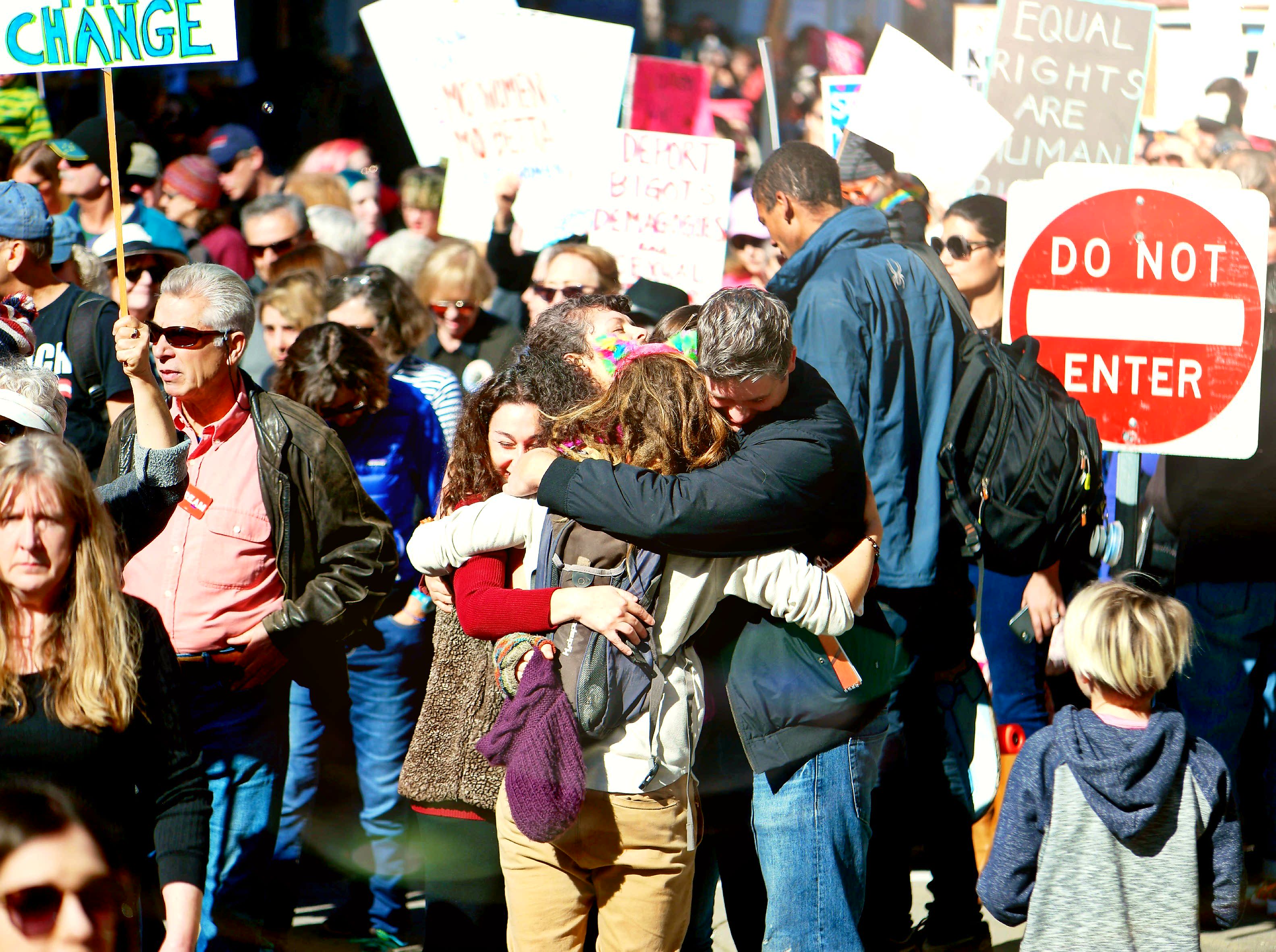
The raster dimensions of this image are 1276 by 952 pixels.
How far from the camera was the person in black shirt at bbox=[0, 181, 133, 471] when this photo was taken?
3.94m

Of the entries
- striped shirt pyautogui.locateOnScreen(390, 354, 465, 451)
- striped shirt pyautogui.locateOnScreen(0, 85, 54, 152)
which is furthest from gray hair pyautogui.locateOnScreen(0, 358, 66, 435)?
striped shirt pyautogui.locateOnScreen(0, 85, 54, 152)

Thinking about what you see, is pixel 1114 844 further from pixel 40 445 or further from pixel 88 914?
pixel 40 445

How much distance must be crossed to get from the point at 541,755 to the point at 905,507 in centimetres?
156

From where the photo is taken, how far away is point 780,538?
2.67 m

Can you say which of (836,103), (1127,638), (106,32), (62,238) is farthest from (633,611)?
(836,103)

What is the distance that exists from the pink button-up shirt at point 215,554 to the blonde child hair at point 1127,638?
1912mm

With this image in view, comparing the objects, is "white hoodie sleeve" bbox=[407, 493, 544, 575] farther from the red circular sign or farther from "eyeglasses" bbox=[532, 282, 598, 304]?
"eyeglasses" bbox=[532, 282, 598, 304]

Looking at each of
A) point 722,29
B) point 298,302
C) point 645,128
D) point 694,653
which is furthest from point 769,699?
point 722,29

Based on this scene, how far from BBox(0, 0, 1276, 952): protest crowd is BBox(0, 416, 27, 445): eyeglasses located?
0.01m

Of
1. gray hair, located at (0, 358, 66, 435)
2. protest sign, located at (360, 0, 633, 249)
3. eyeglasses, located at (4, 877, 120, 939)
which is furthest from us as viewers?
protest sign, located at (360, 0, 633, 249)

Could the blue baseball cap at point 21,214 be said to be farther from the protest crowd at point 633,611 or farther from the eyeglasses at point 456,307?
the eyeglasses at point 456,307

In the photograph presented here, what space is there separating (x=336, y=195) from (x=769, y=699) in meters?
5.64

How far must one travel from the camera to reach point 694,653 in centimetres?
273

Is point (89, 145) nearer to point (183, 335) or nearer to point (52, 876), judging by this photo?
point (183, 335)
